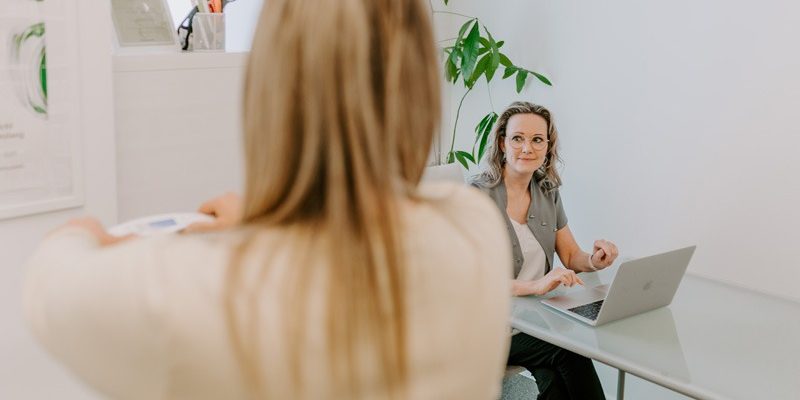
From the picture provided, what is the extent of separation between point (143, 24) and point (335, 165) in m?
2.03

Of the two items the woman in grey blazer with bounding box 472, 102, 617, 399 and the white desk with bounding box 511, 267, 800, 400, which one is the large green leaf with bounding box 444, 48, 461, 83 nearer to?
the woman in grey blazer with bounding box 472, 102, 617, 399

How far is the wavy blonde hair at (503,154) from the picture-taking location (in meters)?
2.94

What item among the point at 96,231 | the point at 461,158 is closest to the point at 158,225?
the point at 96,231

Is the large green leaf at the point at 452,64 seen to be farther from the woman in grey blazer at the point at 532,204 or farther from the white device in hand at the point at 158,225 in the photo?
the white device in hand at the point at 158,225

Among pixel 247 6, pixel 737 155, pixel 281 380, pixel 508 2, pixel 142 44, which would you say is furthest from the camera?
pixel 508 2

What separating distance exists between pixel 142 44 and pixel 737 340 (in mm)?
1861

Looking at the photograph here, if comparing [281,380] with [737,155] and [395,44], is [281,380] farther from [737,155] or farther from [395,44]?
[737,155]

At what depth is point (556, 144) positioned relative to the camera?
9.81 ft

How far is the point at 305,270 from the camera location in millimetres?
843

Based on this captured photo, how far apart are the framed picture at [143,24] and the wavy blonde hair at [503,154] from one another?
106 centimetres

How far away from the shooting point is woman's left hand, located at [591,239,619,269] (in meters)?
2.76

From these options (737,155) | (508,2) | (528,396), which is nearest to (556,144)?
(737,155)

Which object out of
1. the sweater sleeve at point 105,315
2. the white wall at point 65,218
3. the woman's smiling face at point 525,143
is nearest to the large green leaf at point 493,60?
the woman's smiling face at point 525,143

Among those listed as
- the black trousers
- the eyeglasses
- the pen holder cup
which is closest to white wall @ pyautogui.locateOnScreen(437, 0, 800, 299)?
the eyeglasses
